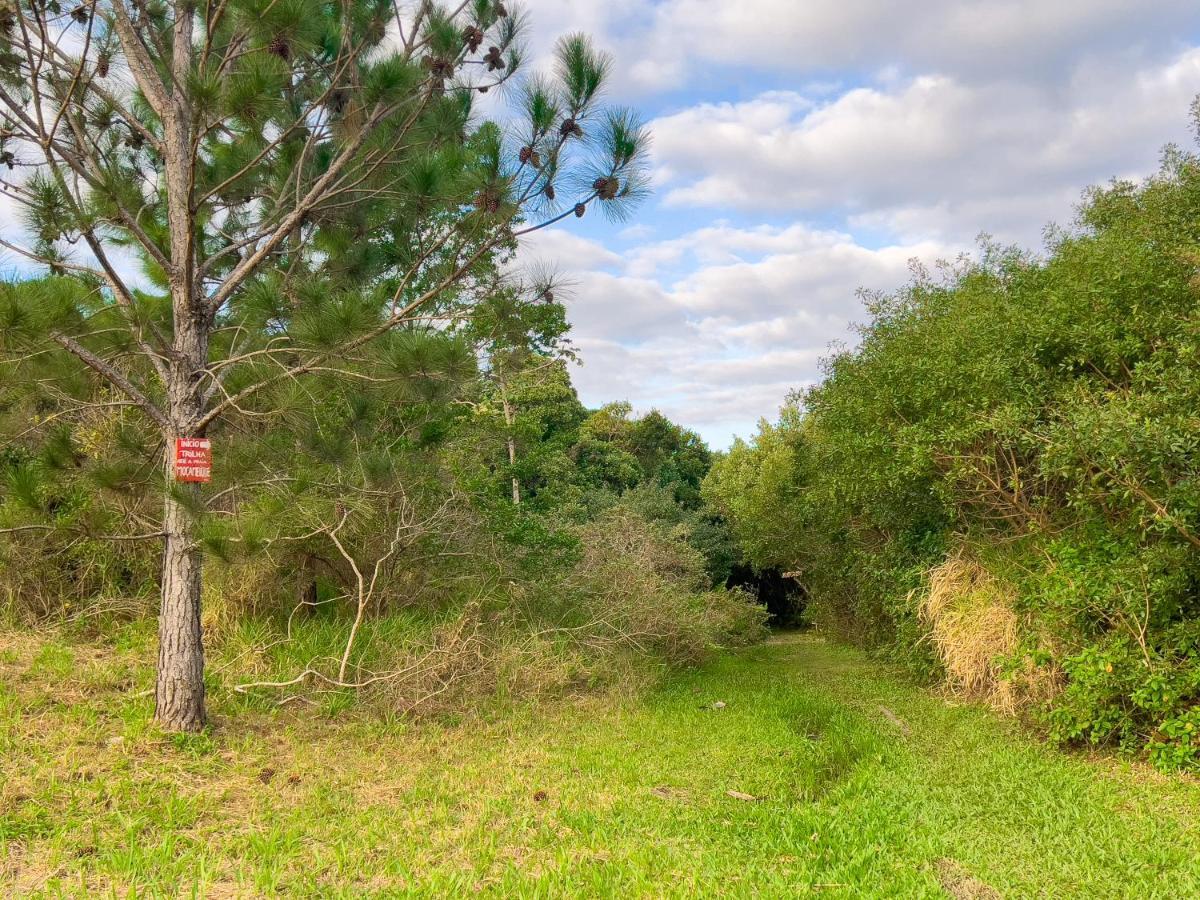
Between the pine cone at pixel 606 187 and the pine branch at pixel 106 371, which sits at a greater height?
the pine cone at pixel 606 187

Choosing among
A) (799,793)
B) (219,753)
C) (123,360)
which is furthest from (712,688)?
(123,360)

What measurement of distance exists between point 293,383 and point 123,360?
1.92 metres

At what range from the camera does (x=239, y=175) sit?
201 inches

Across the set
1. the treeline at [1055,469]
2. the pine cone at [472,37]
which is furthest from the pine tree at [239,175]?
the treeline at [1055,469]

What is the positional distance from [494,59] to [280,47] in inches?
56.5

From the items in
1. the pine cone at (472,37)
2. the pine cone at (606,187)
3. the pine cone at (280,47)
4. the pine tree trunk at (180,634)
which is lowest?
the pine tree trunk at (180,634)

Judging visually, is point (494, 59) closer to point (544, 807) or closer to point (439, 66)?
point (439, 66)

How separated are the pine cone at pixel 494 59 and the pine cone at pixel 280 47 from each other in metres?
1.34

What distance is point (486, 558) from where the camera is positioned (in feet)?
26.9

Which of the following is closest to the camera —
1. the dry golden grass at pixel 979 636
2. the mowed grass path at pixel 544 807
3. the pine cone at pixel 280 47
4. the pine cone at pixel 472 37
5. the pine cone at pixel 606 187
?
the mowed grass path at pixel 544 807

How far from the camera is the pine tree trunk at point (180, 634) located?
5.02m

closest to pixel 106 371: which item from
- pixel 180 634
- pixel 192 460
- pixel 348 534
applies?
pixel 192 460

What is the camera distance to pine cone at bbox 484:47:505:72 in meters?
5.52

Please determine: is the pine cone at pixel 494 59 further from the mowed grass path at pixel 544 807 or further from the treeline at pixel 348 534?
the mowed grass path at pixel 544 807
